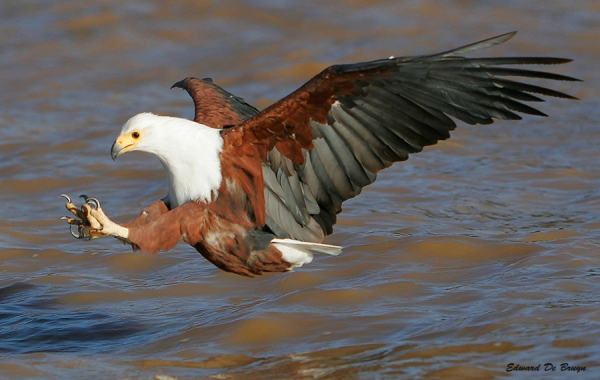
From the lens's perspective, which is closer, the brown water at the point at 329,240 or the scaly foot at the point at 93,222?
the scaly foot at the point at 93,222

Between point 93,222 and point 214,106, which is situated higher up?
point 214,106

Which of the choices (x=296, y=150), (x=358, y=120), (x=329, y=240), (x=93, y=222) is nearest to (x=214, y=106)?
(x=296, y=150)

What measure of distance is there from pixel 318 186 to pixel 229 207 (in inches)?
21.4

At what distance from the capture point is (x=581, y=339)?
16.8ft

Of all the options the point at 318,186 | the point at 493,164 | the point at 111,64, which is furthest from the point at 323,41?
the point at 318,186

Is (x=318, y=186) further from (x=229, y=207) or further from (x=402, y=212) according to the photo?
(x=402, y=212)

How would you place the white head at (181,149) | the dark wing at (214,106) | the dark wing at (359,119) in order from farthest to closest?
the dark wing at (214,106)
the white head at (181,149)
the dark wing at (359,119)

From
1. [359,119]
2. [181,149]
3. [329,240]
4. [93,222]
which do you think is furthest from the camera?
[329,240]

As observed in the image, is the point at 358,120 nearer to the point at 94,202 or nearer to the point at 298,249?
the point at 298,249

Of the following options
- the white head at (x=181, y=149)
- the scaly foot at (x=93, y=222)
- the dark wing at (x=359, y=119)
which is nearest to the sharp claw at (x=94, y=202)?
the scaly foot at (x=93, y=222)

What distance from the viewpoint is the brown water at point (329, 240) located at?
5.45m

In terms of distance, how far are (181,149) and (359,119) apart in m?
1.02

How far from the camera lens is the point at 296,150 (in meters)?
5.36

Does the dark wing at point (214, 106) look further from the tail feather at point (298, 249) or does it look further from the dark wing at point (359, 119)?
the tail feather at point (298, 249)
